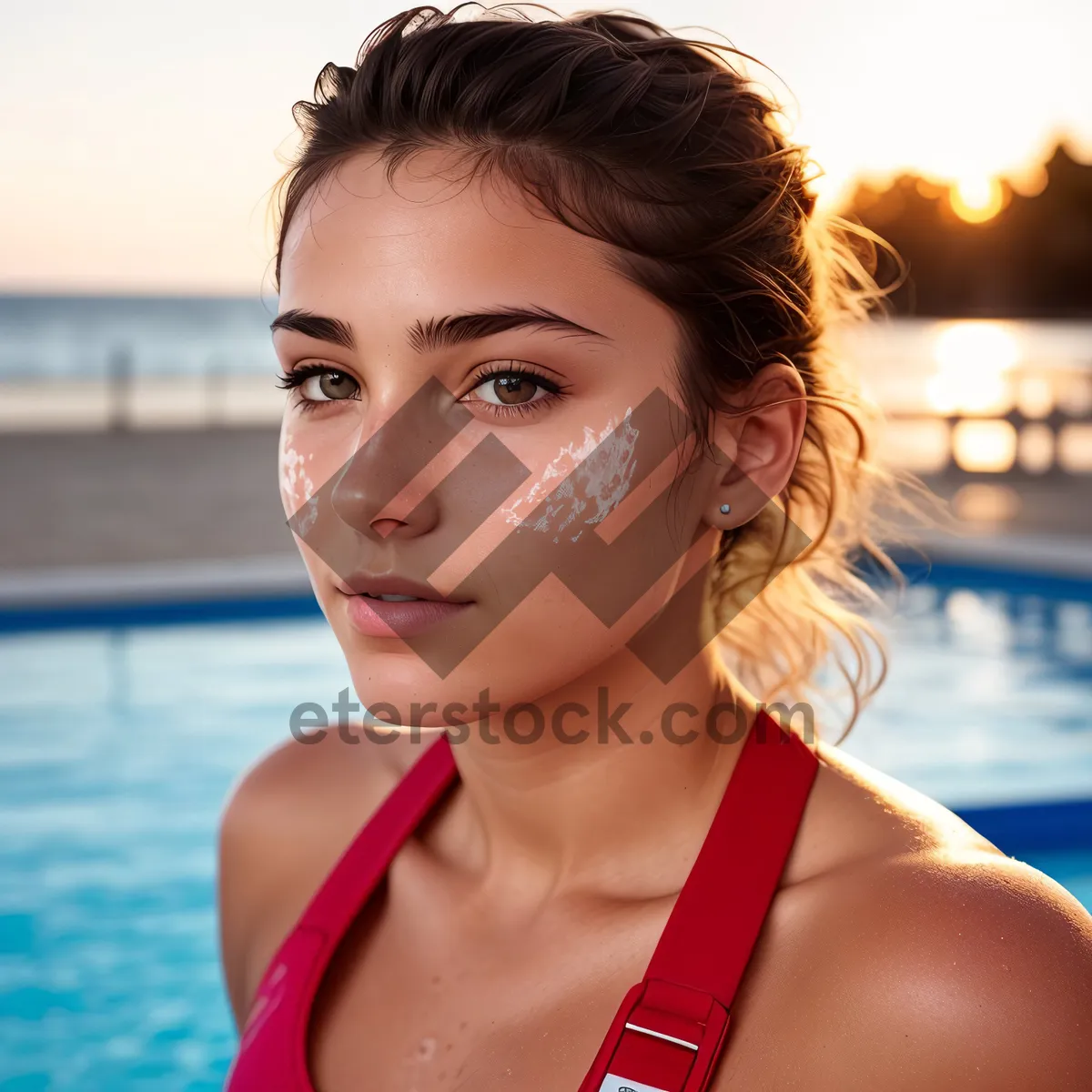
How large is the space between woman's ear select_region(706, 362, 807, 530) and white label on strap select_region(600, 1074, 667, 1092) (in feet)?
2.18

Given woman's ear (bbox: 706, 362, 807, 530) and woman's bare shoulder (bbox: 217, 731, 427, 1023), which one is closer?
woman's ear (bbox: 706, 362, 807, 530)

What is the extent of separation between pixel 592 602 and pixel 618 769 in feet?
0.92

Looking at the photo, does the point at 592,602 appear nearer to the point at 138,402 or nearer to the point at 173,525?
the point at 173,525

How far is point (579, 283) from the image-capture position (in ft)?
4.54

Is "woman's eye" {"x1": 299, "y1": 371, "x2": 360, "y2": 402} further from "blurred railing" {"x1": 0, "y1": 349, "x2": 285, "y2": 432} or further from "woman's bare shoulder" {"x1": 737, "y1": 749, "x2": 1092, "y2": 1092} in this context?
"blurred railing" {"x1": 0, "y1": 349, "x2": 285, "y2": 432}

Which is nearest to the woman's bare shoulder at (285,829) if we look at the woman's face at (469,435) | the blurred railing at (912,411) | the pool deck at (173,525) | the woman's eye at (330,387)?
the woman's face at (469,435)

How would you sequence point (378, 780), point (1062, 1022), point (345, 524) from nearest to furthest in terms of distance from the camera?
point (1062, 1022) → point (345, 524) → point (378, 780)

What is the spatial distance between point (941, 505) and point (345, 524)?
3.98ft

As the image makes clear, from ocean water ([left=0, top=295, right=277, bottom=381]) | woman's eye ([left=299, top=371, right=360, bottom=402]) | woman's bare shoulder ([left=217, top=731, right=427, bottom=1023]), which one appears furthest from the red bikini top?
ocean water ([left=0, top=295, right=277, bottom=381])

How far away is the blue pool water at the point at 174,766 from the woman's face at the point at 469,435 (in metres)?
2.85

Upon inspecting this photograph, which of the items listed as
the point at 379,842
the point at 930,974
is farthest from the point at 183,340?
the point at 930,974

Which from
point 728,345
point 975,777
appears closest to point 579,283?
point 728,345

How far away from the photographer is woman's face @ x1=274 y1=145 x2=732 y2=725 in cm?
135

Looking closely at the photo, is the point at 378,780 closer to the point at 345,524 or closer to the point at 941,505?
the point at 345,524
